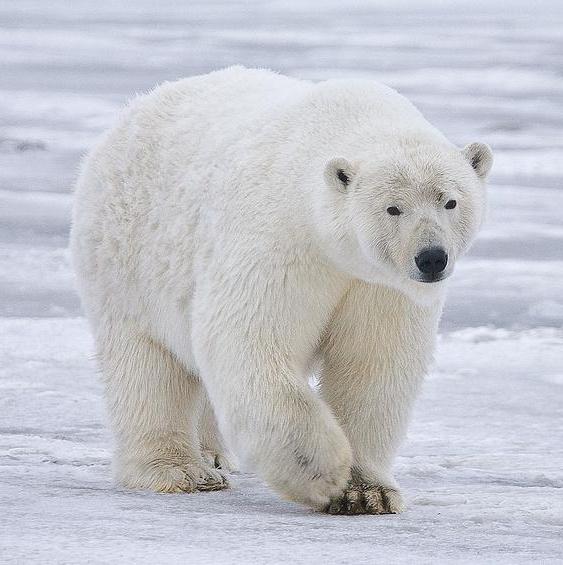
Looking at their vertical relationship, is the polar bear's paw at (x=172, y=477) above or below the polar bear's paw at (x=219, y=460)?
above

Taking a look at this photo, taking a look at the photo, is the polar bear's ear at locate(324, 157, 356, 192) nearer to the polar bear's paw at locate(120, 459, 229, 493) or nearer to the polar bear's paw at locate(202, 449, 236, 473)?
the polar bear's paw at locate(120, 459, 229, 493)

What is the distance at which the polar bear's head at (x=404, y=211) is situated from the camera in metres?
3.56

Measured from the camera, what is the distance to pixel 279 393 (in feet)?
12.7

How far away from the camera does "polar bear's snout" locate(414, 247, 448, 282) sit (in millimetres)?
3510

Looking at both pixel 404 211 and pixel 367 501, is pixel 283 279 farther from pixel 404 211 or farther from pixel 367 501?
pixel 367 501

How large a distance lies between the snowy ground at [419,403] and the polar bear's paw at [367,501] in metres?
0.09

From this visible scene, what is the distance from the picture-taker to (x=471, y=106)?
13.7m

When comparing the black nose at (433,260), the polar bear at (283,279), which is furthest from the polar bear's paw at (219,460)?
the black nose at (433,260)

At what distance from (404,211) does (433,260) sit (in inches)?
7.2

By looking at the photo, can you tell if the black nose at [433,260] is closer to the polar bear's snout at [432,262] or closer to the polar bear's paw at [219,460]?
the polar bear's snout at [432,262]

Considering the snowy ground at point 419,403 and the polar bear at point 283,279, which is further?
the polar bear at point 283,279

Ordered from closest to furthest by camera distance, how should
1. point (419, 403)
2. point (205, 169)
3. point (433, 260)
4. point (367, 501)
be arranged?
point (433, 260) < point (367, 501) < point (205, 169) < point (419, 403)

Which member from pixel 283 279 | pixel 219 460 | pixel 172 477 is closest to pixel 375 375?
pixel 283 279

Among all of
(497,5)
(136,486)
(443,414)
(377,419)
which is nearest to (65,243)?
(443,414)
